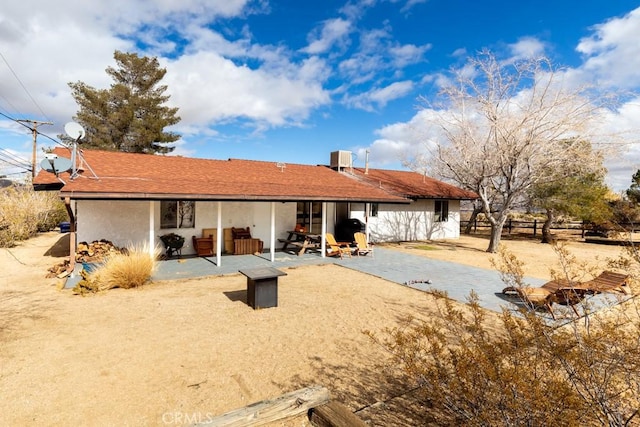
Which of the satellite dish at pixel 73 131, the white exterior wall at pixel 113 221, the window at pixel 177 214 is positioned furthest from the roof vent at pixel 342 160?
the satellite dish at pixel 73 131

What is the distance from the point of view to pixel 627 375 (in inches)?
103

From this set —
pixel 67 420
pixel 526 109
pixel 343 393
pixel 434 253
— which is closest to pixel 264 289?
pixel 343 393

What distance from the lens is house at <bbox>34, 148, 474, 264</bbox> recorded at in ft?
32.8

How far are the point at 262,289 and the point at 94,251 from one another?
7002 millimetres

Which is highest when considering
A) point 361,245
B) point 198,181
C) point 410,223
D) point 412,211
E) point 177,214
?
point 198,181

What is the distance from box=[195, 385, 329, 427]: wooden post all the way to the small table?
4.28 meters

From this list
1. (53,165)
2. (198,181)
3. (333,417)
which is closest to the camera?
(333,417)

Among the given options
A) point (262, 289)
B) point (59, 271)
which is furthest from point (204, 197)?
point (59, 271)

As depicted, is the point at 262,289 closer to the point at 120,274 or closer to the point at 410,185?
the point at 120,274

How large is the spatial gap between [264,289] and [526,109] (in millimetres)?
14287

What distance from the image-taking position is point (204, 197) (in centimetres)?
1022

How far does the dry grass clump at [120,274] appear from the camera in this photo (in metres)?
8.12

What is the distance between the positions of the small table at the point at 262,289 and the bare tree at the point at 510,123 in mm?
12217

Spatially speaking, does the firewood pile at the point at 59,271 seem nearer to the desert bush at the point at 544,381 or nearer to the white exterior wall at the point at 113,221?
the white exterior wall at the point at 113,221
